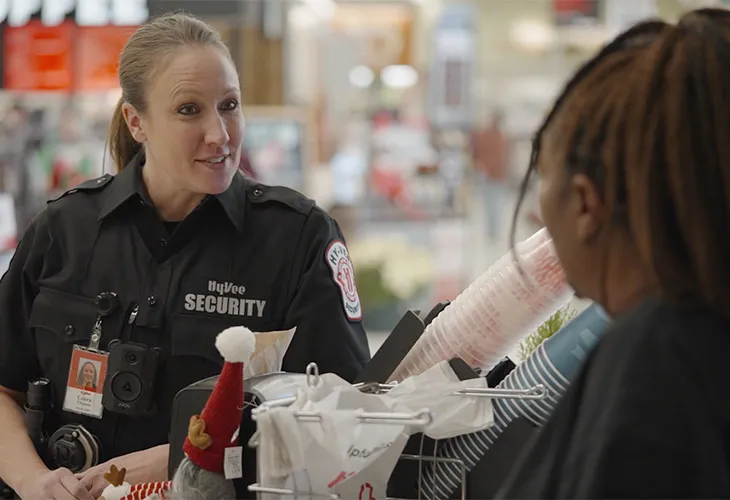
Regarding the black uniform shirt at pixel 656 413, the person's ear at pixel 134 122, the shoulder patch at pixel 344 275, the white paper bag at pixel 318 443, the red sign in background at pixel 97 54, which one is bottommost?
the white paper bag at pixel 318 443

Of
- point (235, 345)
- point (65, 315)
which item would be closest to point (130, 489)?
point (235, 345)

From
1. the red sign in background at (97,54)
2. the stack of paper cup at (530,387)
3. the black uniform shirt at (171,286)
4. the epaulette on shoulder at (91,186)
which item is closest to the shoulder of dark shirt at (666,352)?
the stack of paper cup at (530,387)

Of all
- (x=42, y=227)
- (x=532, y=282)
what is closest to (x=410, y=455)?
(x=532, y=282)

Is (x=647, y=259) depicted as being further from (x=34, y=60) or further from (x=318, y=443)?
(x=34, y=60)

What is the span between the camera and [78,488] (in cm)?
182

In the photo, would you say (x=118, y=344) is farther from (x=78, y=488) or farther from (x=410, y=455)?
(x=410, y=455)

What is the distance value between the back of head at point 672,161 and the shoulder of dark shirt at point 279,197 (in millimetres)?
1129

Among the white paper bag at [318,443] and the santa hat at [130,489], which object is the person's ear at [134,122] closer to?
the santa hat at [130,489]

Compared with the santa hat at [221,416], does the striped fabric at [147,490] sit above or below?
below

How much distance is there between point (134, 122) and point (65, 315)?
16.5 inches

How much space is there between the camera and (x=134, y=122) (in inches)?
82.9

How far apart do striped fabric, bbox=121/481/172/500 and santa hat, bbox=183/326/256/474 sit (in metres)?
0.12

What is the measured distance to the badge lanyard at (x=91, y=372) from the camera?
6.40 feet

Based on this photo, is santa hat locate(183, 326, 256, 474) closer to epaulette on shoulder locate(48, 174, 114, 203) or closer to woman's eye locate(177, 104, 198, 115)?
woman's eye locate(177, 104, 198, 115)
